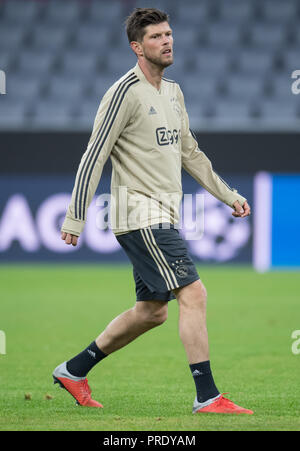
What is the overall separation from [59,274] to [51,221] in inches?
47.2

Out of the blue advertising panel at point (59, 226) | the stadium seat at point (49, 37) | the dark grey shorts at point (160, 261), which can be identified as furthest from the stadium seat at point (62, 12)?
the dark grey shorts at point (160, 261)

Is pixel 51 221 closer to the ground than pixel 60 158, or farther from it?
closer to the ground

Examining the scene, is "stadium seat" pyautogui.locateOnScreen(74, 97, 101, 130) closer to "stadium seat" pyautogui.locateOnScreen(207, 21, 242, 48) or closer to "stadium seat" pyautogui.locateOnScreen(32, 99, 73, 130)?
"stadium seat" pyautogui.locateOnScreen(32, 99, 73, 130)

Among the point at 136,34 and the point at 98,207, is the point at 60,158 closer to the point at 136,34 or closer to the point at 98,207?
the point at 98,207

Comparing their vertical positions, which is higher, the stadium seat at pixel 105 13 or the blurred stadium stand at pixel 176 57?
the stadium seat at pixel 105 13

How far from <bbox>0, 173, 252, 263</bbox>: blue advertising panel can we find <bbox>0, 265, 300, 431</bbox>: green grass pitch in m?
1.59

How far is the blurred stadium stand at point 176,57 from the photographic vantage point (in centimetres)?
1872

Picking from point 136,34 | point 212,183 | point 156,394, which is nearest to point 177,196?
point 212,183

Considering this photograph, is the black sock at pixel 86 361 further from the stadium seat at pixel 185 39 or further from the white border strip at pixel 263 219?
the stadium seat at pixel 185 39

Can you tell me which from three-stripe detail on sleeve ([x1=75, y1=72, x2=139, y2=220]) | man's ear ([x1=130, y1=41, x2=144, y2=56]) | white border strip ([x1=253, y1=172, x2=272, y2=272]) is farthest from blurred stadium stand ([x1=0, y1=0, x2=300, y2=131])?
three-stripe detail on sleeve ([x1=75, y1=72, x2=139, y2=220])

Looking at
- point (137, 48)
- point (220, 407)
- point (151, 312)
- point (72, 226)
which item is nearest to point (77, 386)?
point (151, 312)

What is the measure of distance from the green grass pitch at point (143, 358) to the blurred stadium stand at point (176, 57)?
524 cm

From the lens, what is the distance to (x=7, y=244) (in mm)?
16391

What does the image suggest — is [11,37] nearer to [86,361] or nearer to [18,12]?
[18,12]
